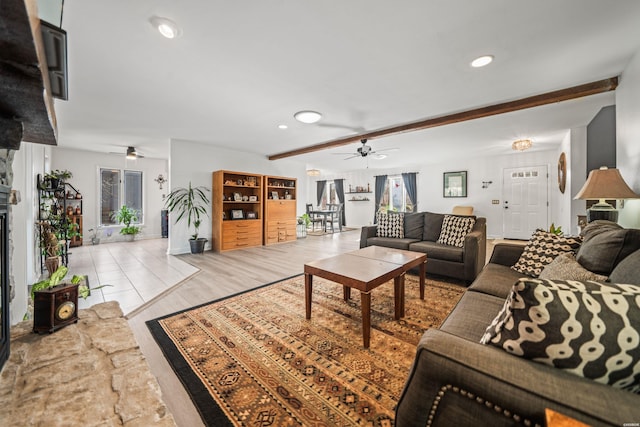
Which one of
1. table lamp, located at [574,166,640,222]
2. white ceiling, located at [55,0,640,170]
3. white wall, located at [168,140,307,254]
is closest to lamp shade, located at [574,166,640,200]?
table lamp, located at [574,166,640,222]

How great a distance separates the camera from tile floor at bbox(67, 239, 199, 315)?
106 inches

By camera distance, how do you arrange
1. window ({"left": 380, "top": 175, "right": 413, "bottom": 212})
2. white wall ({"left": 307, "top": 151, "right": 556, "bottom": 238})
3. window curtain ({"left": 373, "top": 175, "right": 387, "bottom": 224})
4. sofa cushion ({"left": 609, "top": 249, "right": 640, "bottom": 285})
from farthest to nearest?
window curtain ({"left": 373, "top": 175, "right": 387, "bottom": 224}) → window ({"left": 380, "top": 175, "right": 413, "bottom": 212}) → white wall ({"left": 307, "top": 151, "right": 556, "bottom": 238}) → sofa cushion ({"left": 609, "top": 249, "right": 640, "bottom": 285})

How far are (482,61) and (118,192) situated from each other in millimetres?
8167

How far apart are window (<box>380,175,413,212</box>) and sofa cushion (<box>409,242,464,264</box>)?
5304 millimetres

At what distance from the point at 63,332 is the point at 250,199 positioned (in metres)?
4.62

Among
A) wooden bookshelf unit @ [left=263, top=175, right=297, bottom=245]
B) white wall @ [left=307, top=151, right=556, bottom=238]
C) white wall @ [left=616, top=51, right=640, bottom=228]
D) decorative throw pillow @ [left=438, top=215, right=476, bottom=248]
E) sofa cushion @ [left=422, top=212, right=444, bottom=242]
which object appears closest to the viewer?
white wall @ [left=616, top=51, right=640, bottom=228]

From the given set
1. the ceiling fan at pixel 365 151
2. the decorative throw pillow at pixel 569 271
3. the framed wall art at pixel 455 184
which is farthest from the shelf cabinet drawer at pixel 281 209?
the decorative throw pillow at pixel 569 271

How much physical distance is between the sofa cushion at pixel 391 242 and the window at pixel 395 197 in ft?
16.3

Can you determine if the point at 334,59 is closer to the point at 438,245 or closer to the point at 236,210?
the point at 438,245

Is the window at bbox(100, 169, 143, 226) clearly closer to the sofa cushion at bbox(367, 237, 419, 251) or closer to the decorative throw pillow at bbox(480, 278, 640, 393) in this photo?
the sofa cushion at bbox(367, 237, 419, 251)

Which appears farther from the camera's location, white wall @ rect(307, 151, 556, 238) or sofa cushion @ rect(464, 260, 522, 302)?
white wall @ rect(307, 151, 556, 238)

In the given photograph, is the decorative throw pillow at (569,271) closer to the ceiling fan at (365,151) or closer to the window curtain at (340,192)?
the ceiling fan at (365,151)

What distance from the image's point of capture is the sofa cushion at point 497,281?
1.69 metres

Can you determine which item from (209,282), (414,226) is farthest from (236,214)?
(414,226)
